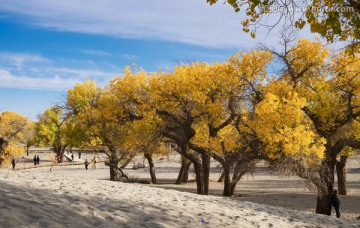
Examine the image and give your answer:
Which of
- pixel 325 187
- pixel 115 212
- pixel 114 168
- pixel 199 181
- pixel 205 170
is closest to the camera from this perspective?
pixel 115 212

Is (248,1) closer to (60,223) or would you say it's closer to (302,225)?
(60,223)

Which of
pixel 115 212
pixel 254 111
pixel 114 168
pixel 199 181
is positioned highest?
pixel 254 111

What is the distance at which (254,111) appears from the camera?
19.2 m

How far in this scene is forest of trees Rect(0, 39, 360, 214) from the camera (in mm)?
16703

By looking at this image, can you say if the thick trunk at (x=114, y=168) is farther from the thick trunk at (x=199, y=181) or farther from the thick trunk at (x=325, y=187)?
the thick trunk at (x=325, y=187)

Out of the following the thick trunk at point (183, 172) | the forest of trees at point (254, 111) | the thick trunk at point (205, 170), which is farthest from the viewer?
the thick trunk at point (183, 172)

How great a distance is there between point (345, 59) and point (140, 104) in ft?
38.9

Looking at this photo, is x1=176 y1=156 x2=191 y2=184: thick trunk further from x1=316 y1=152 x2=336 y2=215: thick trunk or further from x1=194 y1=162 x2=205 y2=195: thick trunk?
x1=316 y1=152 x2=336 y2=215: thick trunk

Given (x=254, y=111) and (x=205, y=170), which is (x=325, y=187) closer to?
(x=254, y=111)

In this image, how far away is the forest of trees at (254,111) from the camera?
1670cm

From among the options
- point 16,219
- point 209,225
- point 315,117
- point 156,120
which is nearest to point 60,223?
point 16,219

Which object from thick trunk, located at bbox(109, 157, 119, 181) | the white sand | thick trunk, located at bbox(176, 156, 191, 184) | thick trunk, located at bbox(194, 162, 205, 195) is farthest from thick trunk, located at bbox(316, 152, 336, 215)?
thick trunk, located at bbox(109, 157, 119, 181)

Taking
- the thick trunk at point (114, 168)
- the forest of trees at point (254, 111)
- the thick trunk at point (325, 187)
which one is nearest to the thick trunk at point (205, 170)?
the forest of trees at point (254, 111)

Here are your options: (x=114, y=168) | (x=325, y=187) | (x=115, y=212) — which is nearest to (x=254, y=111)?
(x=325, y=187)
